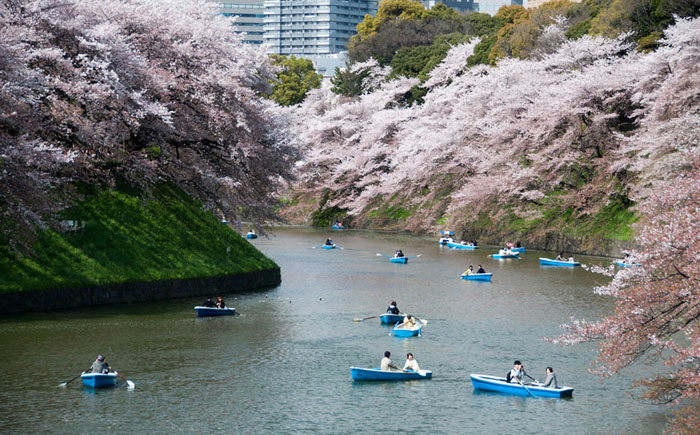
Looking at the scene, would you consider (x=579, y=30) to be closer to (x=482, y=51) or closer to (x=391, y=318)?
A: (x=482, y=51)

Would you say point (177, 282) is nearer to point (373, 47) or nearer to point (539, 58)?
point (539, 58)

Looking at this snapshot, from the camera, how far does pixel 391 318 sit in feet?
123

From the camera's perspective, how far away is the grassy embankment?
118 ft

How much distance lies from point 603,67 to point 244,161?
2902 centimetres

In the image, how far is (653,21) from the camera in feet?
219

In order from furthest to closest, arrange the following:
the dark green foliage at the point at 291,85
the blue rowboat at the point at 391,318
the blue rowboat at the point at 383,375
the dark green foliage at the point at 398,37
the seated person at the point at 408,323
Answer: the dark green foliage at the point at 291,85 < the dark green foliage at the point at 398,37 < the blue rowboat at the point at 391,318 < the seated person at the point at 408,323 < the blue rowboat at the point at 383,375

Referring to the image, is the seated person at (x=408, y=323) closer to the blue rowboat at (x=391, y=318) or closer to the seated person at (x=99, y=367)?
the blue rowboat at (x=391, y=318)

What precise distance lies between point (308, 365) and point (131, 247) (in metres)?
14.0

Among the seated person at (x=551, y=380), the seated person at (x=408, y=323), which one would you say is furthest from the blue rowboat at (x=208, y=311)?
the seated person at (x=551, y=380)

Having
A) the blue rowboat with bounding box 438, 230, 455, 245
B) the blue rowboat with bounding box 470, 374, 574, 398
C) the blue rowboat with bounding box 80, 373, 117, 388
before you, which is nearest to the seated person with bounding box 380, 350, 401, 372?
the blue rowboat with bounding box 470, 374, 574, 398

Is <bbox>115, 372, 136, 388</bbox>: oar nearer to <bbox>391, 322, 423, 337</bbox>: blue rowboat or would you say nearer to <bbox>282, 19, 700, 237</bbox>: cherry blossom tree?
<bbox>391, 322, 423, 337</bbox>: blue rowboat

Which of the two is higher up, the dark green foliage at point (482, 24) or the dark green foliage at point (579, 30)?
the dark green foliage at point (482, 24)

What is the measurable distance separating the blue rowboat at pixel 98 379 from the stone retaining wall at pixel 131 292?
31.6ft

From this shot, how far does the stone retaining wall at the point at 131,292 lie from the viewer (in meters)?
34.6
